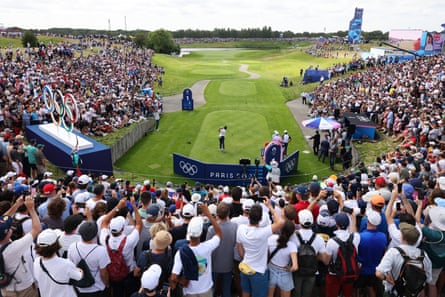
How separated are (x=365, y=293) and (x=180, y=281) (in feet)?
11.5

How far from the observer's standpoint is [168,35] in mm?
97938

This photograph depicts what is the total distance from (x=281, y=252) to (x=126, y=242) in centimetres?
233

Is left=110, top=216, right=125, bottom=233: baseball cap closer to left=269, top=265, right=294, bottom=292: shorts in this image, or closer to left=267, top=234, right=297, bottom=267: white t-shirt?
left=267, top=234, right=297, bottom=267: white t-shirt

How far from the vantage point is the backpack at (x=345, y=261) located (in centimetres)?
520

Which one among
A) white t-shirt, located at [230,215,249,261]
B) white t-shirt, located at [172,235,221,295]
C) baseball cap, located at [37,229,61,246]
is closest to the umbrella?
white t-shirt, located at [230,215,249,261]

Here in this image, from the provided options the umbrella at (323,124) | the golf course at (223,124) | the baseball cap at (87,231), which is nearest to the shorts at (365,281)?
the baseball cap at (87,231)

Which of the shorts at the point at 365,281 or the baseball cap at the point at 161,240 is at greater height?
the baseball cap at the point at 161,240

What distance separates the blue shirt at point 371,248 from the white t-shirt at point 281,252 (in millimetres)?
1216

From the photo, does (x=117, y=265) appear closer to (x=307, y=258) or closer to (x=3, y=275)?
(x=3, y=275)

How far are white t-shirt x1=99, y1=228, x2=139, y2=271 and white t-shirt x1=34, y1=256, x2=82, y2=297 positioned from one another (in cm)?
77

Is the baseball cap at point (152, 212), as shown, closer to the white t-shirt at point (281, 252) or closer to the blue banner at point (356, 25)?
the white t-shirt at point (281, 252)

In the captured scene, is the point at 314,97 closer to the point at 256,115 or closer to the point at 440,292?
the point at 256,115

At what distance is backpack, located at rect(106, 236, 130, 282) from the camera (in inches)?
203

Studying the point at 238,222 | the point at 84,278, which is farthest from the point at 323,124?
the point at 84,278
